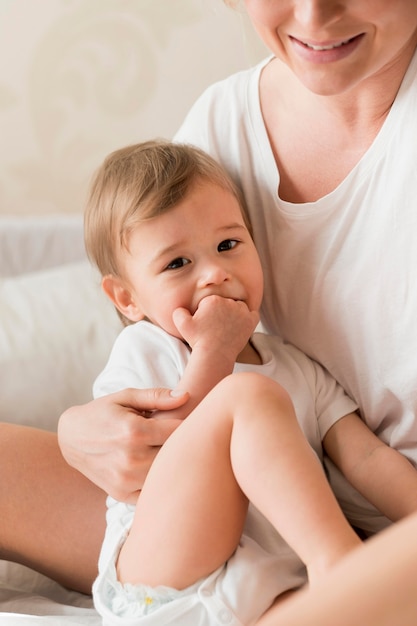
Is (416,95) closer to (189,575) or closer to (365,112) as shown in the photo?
(365,112)

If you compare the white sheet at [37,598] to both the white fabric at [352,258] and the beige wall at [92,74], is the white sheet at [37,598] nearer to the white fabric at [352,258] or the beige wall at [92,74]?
the white fabric at [352,258]

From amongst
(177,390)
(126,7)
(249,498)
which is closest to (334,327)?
(177,390)

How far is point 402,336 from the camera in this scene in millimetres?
1174

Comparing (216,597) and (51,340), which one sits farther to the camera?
(51,340)

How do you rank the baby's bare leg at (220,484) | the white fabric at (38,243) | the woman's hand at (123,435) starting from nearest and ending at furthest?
the baby's bare leg at (220,484) → the woman's hand at (123,435) → the white fabric at (38,243)

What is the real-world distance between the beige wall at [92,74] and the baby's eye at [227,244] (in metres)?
1.07

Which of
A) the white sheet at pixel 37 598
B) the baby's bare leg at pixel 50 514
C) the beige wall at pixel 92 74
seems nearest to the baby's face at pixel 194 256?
the baby's bare leg at pixel 50 514

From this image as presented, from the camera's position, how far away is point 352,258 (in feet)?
3.96

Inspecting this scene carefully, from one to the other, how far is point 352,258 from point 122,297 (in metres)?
0.32

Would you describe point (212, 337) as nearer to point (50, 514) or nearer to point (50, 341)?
Answer: point (50, 514)

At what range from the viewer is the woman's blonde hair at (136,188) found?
1226mm

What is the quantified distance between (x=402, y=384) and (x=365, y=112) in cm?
34

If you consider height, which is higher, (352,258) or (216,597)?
(352,258)

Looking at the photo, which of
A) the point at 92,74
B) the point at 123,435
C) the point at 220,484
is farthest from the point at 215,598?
the point at 92,74
